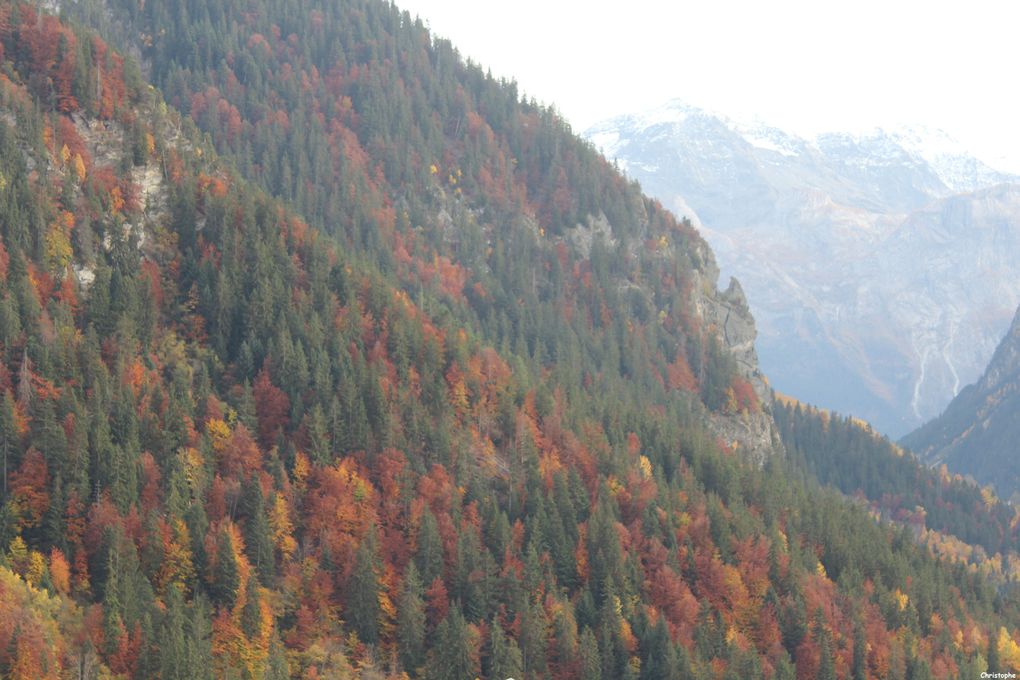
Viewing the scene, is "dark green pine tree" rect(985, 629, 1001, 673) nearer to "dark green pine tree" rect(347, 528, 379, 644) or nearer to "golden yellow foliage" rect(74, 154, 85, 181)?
"dark green pine tree" rect(347, 528, 379, 644)

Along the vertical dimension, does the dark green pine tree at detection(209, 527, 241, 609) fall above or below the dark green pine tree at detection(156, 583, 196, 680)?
above

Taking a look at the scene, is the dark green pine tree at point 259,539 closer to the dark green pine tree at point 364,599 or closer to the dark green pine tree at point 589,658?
the dark green pine tree at point 364,599

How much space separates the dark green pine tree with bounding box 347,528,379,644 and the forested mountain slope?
1.17ft

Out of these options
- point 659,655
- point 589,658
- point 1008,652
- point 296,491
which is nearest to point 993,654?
point 1008,652

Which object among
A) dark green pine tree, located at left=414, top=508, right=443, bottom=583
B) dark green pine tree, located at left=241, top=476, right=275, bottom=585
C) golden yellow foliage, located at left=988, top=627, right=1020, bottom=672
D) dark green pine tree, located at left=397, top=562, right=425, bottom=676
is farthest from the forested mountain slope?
golden yellow foliage, located at left=988, top=627, right=1020, bottom=672

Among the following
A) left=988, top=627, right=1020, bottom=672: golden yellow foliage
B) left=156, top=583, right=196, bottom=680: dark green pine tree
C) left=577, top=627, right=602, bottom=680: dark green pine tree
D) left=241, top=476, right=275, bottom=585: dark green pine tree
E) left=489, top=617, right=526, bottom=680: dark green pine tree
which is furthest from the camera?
left=988, top=627, right=1020, bottom=672: golden yellow foliage

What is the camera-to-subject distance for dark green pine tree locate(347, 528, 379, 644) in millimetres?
140875

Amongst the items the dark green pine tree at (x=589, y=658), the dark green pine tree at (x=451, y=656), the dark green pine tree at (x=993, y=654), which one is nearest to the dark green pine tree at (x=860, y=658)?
the dark green pine tree at (x=993, y=654)

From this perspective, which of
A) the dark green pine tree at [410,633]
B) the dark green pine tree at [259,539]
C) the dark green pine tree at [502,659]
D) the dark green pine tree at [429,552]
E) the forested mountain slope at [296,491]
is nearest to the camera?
the forested mountain slope at [296,491]

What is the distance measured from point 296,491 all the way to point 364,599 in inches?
735

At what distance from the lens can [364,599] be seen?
14175cm

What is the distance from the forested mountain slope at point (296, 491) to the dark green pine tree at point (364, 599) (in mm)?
355

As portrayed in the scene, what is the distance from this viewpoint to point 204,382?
159250 millimetres

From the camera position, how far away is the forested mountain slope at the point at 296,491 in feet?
437
